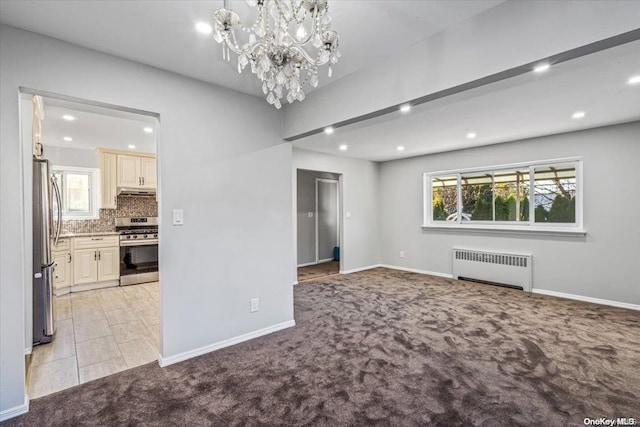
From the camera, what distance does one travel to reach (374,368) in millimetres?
2365

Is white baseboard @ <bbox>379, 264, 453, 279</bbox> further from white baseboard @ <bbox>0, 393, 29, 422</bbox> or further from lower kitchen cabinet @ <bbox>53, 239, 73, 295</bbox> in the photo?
lower kitchen cabinet @ <bbox>53, 239, 73, 295</bbox>

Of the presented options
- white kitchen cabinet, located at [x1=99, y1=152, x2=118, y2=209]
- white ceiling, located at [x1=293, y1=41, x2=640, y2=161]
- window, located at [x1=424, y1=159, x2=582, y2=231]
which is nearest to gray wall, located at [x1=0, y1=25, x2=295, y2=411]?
white ceiling, located at [x1=293, y1=41, x2=640, y2=161]

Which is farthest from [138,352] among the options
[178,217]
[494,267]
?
[494,267]

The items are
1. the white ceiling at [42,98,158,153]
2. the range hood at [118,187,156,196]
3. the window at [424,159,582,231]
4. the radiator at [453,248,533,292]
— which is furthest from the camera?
the range hood at [118,187,156,196]

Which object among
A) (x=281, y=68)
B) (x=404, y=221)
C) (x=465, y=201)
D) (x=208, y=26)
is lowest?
(x=404, y=221)

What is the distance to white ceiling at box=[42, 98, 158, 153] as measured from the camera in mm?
3588

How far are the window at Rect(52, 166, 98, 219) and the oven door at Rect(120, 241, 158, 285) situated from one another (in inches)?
43.8

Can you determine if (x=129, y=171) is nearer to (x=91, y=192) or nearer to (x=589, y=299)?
(x=91, y=192)

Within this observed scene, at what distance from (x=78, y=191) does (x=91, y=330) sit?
3508mm

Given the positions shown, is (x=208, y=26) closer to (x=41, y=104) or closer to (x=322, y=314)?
(x=41, y=104)

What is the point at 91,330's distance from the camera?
3.24 meters

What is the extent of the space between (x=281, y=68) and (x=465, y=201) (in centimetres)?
492

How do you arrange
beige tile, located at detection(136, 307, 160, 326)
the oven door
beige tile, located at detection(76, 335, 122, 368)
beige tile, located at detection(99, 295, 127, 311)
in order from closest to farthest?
beige tile, located at detection(76, 335, 122, 368) → beige tile, located at detection(136, 307, 160, 326) → beige tile, located at detection(99, 295, 127, 311) → the oven door

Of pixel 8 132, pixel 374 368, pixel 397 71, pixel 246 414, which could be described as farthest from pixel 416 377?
pixel 8 132
